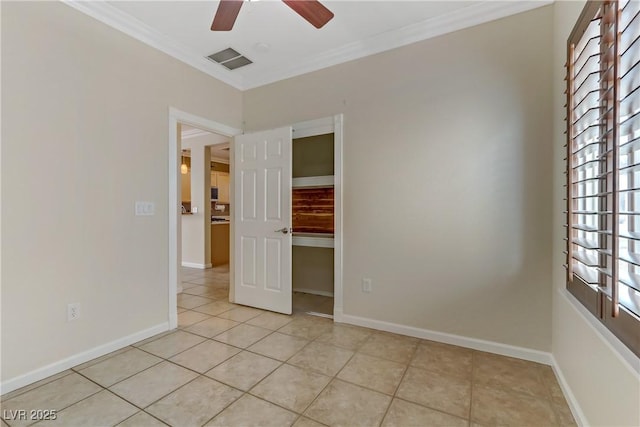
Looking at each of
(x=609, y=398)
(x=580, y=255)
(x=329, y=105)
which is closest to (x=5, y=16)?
(x=329, y=105)

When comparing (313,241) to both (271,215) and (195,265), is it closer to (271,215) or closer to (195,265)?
(271,215)

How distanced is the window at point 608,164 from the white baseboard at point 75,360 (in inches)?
126

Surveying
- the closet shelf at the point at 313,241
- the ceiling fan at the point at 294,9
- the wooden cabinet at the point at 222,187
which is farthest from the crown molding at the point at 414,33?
the wooden cabinet at the point at 222,187

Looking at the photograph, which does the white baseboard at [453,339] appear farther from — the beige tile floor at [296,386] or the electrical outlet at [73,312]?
the electrical outlet at [73,312]

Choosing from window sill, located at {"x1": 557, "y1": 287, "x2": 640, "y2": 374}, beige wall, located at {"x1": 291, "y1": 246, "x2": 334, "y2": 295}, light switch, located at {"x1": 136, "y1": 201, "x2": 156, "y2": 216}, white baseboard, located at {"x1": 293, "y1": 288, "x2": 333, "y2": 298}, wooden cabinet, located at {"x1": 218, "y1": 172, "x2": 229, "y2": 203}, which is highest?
wooden cabinet, located at {"x1": 218, "y1": 172, "x2": 229, "y2": 203}

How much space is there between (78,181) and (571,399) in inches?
142

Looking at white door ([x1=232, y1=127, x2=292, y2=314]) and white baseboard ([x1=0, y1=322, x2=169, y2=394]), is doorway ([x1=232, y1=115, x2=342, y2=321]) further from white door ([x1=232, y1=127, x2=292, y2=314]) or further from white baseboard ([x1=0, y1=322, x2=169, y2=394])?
white baseboard ([x1=0, y1=322, x2=169, y2=394])

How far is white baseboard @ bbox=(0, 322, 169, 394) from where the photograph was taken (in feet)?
6.10

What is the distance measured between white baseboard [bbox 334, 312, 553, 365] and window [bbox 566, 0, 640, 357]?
757mm

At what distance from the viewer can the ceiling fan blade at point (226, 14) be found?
185 cm

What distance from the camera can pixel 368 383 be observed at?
1.94 m

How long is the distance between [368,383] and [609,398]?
1200mm

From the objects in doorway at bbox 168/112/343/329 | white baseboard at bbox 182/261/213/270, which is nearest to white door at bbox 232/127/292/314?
doorway at bbox 168/112/343/329

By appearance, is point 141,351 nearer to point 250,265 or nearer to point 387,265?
point 250,265
